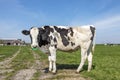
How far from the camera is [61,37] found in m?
14.9

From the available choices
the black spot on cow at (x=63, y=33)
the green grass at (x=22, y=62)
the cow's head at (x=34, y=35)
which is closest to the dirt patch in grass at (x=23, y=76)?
the cow's head at (x=34, y=35)

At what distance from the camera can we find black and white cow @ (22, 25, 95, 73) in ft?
48.1

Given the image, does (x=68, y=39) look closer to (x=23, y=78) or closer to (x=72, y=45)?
(x=72, y=45)

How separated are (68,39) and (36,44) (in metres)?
1.86

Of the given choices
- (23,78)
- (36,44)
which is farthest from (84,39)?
(23,78)

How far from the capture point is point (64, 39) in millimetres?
14906

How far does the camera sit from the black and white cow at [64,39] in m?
14.7

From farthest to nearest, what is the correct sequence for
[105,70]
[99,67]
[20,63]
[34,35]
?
[20,63] < [99,67] < [105,70] < [34,35]

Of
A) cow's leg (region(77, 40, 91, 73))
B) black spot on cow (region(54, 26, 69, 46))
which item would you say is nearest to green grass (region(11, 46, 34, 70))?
black spot on cow (region(54, 26, 69, 46))

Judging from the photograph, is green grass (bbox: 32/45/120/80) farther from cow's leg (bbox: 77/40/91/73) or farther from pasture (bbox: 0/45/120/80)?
cow's leg (bbox: 77/40/91/73)

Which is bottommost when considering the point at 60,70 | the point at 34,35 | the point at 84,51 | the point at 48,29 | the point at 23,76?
the point at 23,76

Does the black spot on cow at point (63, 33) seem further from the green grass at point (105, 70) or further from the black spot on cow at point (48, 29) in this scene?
the green grass at point (105, 70)

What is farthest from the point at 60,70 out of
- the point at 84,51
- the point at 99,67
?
the point at 99,67

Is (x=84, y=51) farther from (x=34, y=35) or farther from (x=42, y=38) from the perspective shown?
(x=34, y=35)
